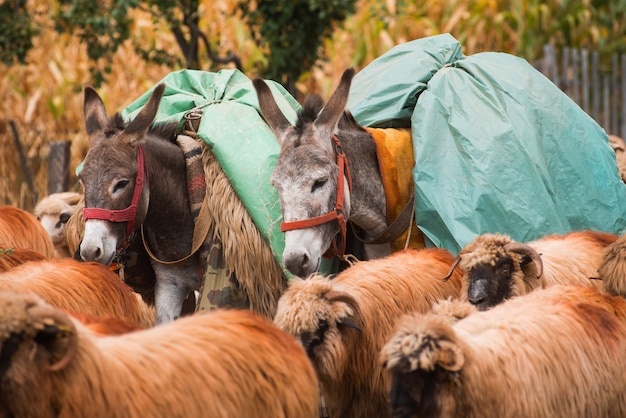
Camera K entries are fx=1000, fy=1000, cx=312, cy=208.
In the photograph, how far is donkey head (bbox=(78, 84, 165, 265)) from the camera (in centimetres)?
609

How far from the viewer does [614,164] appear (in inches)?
301

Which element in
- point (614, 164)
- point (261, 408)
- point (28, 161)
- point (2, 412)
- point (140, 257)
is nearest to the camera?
point (2, 412)

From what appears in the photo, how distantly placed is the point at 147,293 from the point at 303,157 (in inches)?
63.1

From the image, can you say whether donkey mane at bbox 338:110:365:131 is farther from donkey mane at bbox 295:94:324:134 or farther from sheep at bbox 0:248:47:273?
sheep at bbox 0:248:47:273

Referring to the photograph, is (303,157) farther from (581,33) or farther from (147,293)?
→ (581,33)

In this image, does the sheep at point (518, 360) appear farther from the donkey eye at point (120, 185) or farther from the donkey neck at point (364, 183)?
the donkey eye at point (120, 185)

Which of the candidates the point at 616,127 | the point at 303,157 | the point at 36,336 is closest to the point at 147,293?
the point at 303,157

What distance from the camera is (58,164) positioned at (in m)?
11.4

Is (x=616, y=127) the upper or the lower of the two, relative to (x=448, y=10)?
lower

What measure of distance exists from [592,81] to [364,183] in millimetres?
8936

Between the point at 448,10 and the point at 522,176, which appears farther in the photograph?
the point at 448,10

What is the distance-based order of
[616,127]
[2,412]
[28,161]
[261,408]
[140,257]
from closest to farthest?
[2,412] → [261,408] → [140,257] → [28,161] → [616,127]

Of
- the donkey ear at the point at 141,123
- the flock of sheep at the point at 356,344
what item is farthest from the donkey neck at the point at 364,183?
the donkey ear at the point at 141,123

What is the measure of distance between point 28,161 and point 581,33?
356 inches
